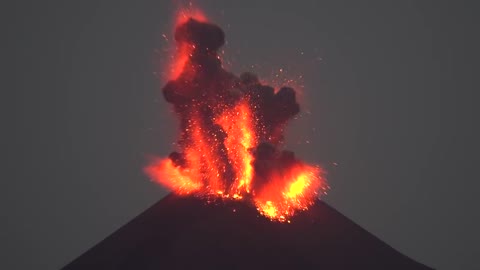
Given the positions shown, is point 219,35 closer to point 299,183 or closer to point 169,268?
point 299,183

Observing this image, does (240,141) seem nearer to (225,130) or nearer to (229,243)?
(225,130)

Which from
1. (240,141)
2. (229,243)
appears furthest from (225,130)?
(229,243)

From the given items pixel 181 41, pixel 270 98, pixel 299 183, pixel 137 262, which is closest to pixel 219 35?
pixel 181 41

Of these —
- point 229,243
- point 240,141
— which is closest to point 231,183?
point 240,141

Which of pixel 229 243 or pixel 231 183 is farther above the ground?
pixel 231 183

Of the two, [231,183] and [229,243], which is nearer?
[229,243]

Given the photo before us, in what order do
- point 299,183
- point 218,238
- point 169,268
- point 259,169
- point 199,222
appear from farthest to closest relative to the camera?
point 299,183 → point 259,169 → point 199,222 → point 218,238 → point 169,268

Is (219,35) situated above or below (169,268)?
above
